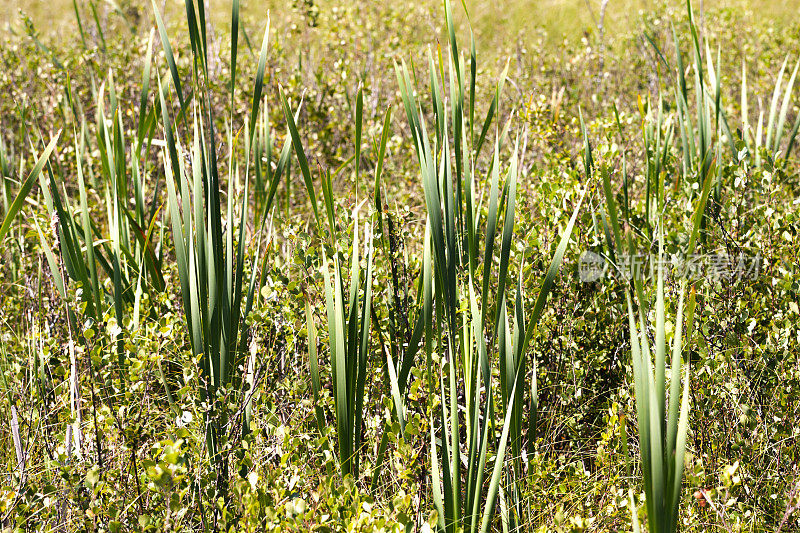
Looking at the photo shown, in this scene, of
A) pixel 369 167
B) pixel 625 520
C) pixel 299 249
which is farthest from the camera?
pixel 369 167

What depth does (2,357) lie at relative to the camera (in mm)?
2203

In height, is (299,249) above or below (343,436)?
above

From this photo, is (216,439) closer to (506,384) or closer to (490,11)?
(506,384)

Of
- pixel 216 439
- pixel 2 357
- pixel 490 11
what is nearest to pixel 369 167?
pixel 2 357

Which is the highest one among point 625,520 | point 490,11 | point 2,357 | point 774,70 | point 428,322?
point 490,11

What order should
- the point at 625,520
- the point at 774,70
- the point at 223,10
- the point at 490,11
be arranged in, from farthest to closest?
the point at 223,10
the point at 490,11
the point at 774,70
the point at 625,520

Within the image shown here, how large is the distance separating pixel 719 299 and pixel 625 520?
78cm

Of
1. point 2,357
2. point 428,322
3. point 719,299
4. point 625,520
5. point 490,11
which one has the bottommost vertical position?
point 625,520

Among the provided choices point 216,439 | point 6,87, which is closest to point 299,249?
point 216,439

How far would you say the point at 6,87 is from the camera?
4.71 meters

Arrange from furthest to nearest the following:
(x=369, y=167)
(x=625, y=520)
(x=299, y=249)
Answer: (x=369, y=167) < (x=299, y=249) < (x=625, y=520)

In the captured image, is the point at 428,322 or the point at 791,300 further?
the point at 791,300

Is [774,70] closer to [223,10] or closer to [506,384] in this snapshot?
[506,384]

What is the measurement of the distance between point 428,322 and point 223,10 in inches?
421
